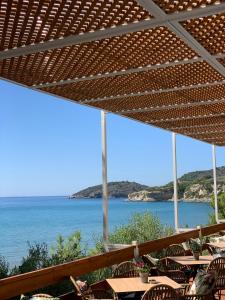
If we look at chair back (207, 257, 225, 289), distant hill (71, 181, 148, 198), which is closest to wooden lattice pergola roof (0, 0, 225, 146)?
chair back (207, 257, 225, 289)

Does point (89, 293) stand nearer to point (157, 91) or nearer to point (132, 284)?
point (132, 284)

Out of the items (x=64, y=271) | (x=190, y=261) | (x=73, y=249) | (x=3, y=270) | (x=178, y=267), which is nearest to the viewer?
(x=64, y=271)

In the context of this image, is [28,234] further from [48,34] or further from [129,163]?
[48,34]

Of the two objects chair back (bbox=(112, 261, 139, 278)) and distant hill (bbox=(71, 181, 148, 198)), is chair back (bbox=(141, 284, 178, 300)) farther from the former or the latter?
distant hill (bbox=(71, 181, 148, 198))

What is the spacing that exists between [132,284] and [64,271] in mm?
853

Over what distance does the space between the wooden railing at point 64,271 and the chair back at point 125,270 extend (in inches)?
4.7

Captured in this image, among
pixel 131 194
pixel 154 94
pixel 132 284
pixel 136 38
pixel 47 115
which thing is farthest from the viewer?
pixel 131 194

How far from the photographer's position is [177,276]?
717cm

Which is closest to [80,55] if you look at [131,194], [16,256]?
[16,256]

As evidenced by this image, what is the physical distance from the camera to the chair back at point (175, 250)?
28.7ft

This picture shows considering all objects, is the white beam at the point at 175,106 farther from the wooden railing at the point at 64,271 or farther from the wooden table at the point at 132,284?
the wooden table at the point at 132,284

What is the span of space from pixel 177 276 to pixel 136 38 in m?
4.19

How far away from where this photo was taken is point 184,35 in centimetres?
407

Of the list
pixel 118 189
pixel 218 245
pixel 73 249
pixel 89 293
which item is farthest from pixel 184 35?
pixel 118 189
